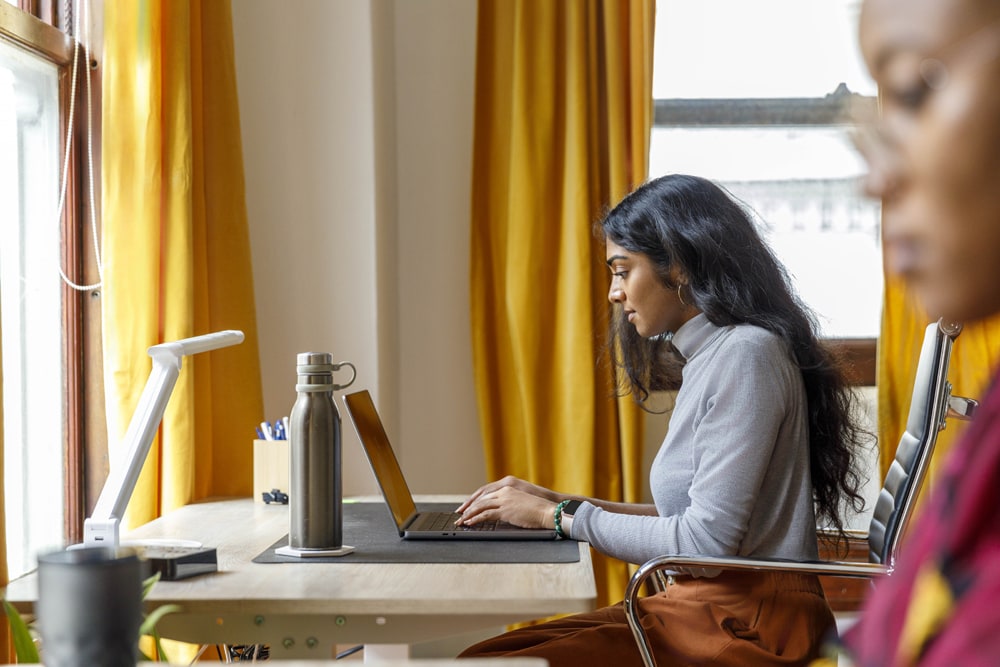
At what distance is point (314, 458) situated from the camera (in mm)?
1472

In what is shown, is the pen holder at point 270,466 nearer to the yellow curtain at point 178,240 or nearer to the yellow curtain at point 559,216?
the yellow curtain at point 178,240

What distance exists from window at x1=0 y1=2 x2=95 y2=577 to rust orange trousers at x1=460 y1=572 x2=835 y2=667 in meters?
1.00

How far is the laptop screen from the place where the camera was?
1.70 metres

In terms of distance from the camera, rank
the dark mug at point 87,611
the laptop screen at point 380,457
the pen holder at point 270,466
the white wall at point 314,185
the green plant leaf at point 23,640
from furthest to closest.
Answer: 1. the white wall at point 314,185
2. the pen holder at point 270,466
3. the laptop screen at point 380,457
4. the green plant leaf at point 23,640
5. the dark mug at point 87,611

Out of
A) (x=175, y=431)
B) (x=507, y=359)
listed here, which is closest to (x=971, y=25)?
(x=175, y=431)

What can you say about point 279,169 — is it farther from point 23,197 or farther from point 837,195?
point 837,195

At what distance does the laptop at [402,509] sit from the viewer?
1.66 m

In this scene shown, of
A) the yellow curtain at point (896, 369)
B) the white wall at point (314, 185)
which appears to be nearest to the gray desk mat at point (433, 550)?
the white wall at point (314, 185)

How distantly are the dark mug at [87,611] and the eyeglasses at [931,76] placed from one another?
68 cm

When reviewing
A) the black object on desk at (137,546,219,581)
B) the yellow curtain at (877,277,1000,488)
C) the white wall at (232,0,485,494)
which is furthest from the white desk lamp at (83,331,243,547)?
the yellow curtain at (877,277,1000,488)

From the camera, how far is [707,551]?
158cm

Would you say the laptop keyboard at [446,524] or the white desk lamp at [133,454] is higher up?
the white desk lamp at [133,454]

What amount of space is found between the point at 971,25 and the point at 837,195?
2.73 m

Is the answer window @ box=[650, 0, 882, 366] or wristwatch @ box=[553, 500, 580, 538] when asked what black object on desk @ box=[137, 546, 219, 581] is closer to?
wristwatch @ box=[553, 500, 580, 538]
